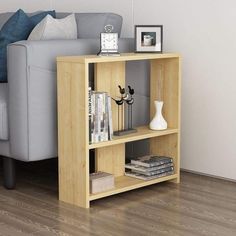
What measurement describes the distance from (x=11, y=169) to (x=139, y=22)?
125 centimetres

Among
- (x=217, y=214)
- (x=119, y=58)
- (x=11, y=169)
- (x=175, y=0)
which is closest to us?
(x=217, y=214)

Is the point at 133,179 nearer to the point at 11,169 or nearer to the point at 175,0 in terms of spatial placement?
the point at 11,169

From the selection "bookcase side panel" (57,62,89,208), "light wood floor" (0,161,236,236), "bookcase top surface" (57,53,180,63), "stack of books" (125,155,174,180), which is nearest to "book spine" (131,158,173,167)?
"stack of books" (125,155,174,180)

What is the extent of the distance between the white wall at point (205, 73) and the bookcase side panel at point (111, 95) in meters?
0.47

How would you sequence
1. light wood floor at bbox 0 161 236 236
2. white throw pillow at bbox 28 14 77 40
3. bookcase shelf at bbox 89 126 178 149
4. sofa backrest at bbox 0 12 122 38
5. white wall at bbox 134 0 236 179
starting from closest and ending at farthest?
light wood floor at bbox 0 161 236 236 → bookcase shelf at bbox 89 126 178 149 → white throw pillow at bbox 28 14 77 40 → white wall at bbox 134 0 236 179 → sofa backrest at bbox 0 12 122 38

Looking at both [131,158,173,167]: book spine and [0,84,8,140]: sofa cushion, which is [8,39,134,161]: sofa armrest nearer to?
[0,84,8,140]: sofa cushion

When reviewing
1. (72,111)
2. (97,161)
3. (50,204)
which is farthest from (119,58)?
(50,204)

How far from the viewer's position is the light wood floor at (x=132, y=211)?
255 centimetres

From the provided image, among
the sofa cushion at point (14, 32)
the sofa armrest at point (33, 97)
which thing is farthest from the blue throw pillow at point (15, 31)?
the sofa armrest at point (33, 97)

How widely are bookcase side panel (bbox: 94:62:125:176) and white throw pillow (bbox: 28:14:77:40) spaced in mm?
325

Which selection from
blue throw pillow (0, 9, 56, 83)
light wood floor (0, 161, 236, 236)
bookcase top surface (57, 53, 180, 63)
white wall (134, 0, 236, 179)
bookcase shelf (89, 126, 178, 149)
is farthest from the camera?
blue throw pillow (0, 9, 56, 83)

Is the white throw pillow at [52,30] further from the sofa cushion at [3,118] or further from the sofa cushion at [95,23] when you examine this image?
the sofa cushion at [3,118]

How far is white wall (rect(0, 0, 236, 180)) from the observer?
327 cm

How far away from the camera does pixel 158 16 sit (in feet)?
11.8
